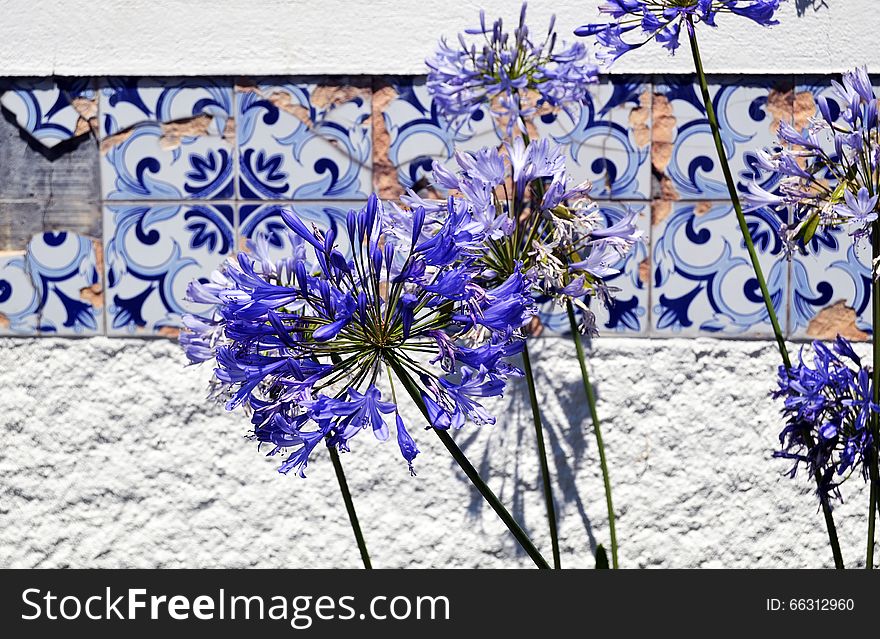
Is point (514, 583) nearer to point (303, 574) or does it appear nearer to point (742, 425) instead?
point (303, 574)

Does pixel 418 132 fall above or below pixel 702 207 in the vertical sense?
above

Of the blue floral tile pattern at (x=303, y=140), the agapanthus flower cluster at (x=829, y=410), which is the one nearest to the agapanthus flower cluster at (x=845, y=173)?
the agapanthus flower cluster at (x=829, y=410)

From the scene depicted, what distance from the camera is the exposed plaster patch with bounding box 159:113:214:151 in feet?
4.35

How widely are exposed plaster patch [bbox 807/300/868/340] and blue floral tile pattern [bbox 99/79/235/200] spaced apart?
2.85 feet

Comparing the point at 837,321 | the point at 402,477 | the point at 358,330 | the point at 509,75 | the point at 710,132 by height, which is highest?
the point at 710,132

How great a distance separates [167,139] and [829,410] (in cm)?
98

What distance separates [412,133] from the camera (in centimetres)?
131

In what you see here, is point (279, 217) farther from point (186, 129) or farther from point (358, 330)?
point (358, 330)

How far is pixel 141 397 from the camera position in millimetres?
1354

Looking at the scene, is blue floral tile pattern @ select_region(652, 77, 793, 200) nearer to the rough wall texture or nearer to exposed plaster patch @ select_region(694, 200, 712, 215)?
exposed plaster patch @ select_region(694, 200, 712, 215)

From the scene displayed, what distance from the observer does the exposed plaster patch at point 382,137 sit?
1.32 m

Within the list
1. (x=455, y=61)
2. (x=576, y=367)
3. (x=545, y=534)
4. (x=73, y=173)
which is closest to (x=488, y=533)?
(x=545, y=534)

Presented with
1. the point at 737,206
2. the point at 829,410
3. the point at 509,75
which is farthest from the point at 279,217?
the point at 829,410

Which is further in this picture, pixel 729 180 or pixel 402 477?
pixel 402 477
